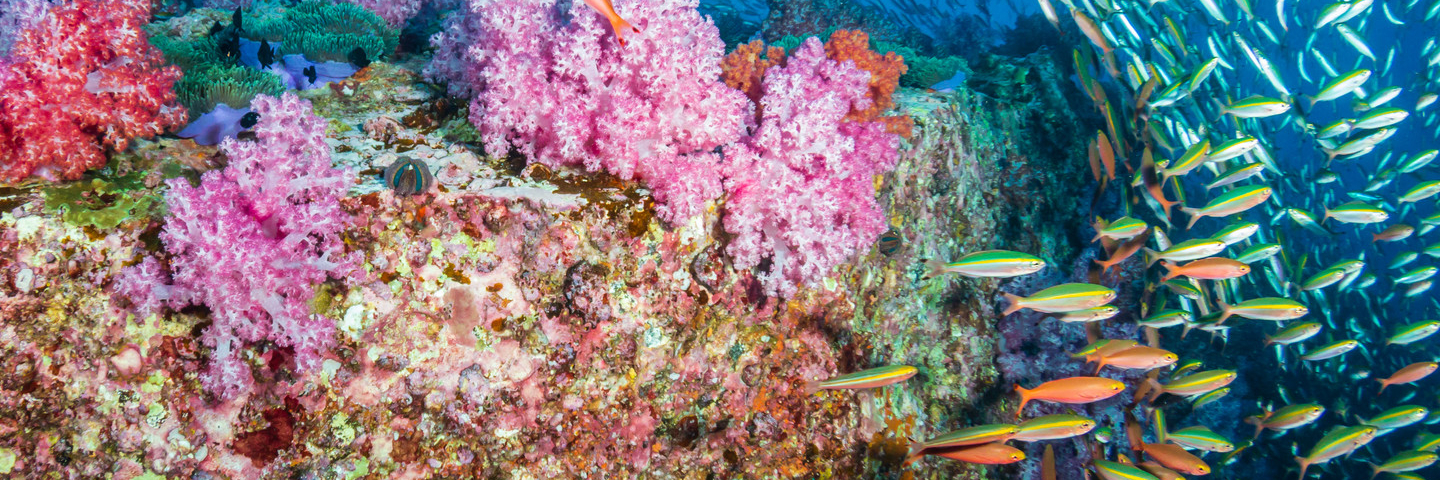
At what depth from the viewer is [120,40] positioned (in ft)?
8.03

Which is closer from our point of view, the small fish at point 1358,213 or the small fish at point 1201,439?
the small fish at point 1201,439

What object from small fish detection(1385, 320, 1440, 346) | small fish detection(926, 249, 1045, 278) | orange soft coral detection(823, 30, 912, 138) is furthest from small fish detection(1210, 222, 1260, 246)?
orange soft coral detection(823, 30, 912, 138)

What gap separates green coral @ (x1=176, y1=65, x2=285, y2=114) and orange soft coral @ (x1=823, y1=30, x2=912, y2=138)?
134 inches

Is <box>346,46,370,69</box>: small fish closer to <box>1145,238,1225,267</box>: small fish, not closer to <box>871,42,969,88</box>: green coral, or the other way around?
<box>871,42,969,88</box>: green coral

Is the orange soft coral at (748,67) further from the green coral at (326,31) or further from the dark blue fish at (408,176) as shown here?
the green coral at (326,31)

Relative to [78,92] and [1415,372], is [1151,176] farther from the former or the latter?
[78,92]

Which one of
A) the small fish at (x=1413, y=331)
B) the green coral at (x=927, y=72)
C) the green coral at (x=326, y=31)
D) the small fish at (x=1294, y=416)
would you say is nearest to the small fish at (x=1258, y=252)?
the small fish at (x=1294, y=416)

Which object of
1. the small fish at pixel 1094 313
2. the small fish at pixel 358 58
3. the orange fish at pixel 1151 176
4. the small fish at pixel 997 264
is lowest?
the small fish at pixel 358 58

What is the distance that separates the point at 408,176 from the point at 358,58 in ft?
6.50

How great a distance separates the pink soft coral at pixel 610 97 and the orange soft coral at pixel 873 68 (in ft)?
3.14

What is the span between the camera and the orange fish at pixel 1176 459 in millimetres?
4250

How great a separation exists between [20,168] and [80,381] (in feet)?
2.83

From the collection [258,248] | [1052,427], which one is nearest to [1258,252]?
[1052,427]

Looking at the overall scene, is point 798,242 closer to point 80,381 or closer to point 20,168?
point 80,381
